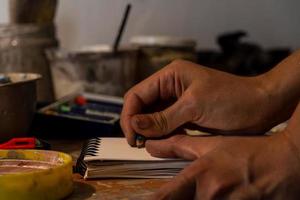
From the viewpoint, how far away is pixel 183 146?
650 mm

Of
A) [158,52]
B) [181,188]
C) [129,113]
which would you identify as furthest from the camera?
[158,52]

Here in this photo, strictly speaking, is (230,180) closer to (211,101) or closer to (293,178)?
(293,178)

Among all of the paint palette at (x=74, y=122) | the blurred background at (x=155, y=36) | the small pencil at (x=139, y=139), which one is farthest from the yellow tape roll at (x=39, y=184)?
the blurred background at (x=155, y=36)

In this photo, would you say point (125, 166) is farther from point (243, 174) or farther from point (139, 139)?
point (243, 174)

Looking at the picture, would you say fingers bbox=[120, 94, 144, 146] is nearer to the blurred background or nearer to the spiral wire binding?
the spiral wire binding

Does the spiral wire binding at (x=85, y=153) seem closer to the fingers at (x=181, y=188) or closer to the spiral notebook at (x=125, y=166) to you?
the spiral notebook at (x=125, y=166)

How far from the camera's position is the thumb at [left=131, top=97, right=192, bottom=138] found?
669 millimetres

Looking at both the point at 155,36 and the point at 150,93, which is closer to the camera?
the point at 150,93

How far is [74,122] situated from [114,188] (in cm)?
27

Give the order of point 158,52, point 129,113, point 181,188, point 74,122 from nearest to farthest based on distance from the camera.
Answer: point 181,188 → point 129,113 → point 74,122 → point 158,52

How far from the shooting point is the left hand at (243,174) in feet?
Result: 1.65

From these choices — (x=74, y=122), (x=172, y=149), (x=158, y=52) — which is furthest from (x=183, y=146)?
(x=158, y=52)

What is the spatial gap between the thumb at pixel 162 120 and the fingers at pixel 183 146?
0.01 m

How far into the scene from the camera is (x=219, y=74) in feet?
2.29
